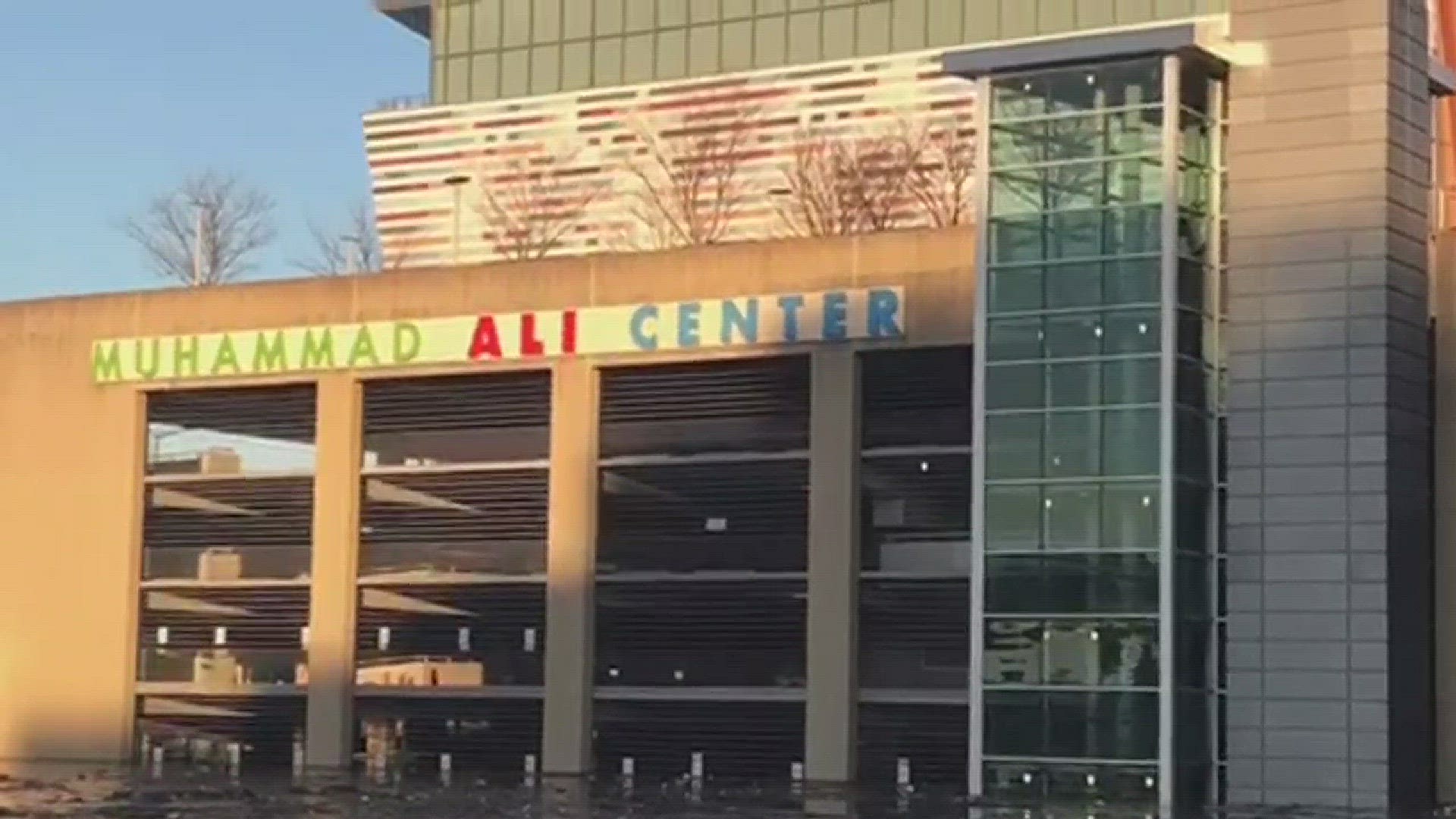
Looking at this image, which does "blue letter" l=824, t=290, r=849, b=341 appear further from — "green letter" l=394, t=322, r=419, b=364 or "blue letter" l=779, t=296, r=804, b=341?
"green letter" l=394, t=322, r=419, b=364

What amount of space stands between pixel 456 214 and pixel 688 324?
127ft

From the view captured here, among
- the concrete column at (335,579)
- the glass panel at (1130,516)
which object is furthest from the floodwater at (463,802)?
the concrete column at (335,579)

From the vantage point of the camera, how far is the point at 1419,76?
143 feet

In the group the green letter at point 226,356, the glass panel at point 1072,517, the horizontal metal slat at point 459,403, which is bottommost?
the glass panel at point 1072,517

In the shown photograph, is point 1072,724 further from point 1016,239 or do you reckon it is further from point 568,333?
point 568,333

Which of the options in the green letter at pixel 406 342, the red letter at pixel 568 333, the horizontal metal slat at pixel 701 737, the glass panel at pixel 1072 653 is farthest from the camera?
the green letter at pixel 406 342

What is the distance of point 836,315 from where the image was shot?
48938 millimetres

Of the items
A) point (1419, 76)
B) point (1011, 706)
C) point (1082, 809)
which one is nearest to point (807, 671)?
point (1011, 706)

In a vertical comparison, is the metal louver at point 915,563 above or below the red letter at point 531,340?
below

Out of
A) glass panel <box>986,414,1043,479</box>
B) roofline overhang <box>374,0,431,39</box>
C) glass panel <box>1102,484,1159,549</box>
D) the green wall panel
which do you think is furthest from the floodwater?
roofline overhang <box>374,0,431,39</box>

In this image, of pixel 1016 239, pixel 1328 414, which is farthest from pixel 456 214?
pixel 1328 414

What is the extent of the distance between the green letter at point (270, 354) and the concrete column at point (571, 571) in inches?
238

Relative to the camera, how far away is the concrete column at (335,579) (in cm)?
5388

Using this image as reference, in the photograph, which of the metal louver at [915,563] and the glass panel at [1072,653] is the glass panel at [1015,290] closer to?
the metal louver at [915,563]
